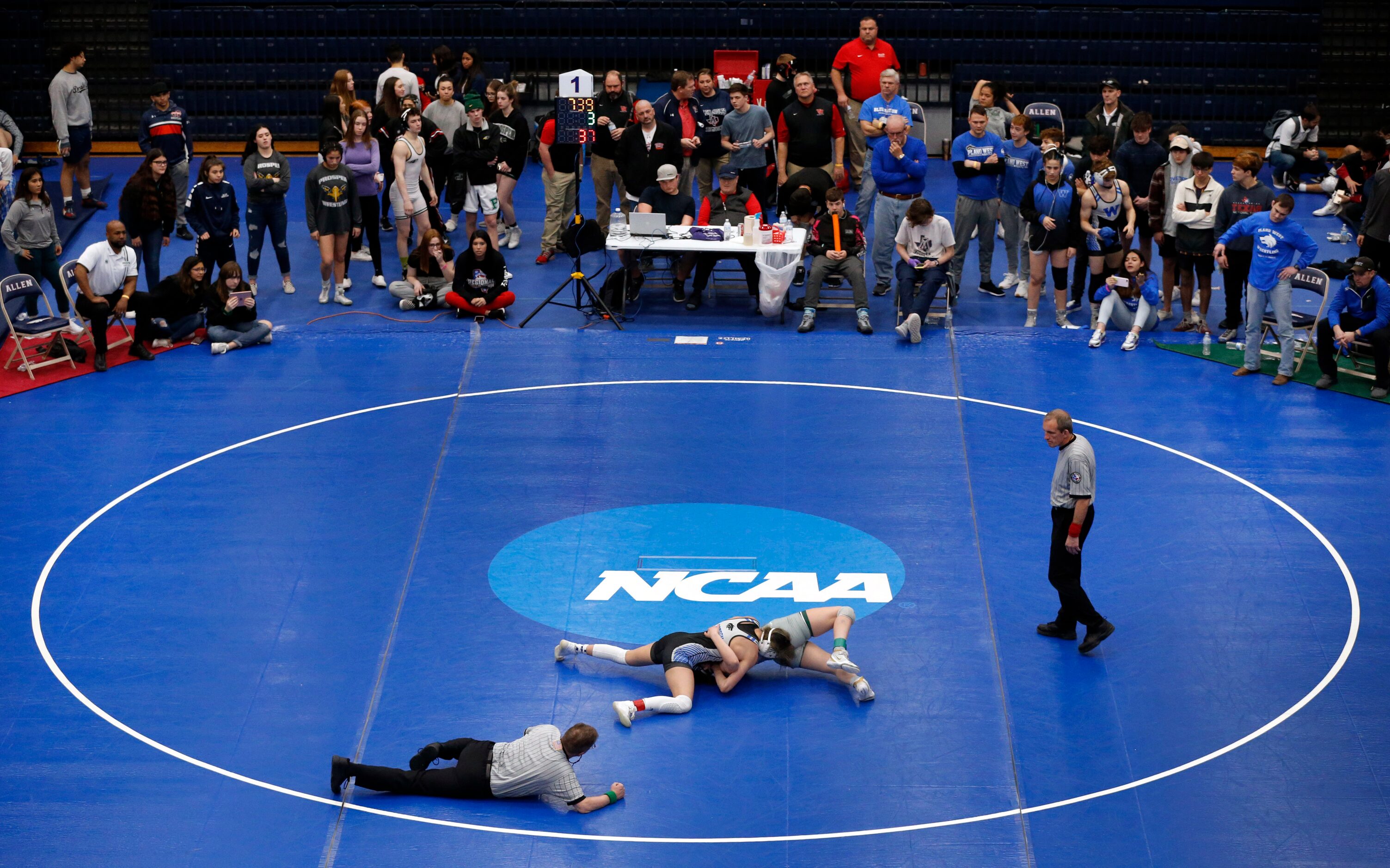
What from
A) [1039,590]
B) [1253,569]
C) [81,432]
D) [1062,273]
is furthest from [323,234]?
[1253,569]

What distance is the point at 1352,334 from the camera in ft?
51.8

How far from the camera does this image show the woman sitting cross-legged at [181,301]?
17422mm

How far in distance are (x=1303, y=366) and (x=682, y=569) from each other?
8.38 m

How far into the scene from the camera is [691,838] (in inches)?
369

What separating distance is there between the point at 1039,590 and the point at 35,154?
65.8 ft

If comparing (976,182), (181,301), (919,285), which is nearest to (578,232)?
(919,285)

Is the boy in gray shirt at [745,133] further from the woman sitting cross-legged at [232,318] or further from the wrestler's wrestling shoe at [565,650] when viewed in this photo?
the wrestler's wrestling shoe at [565,650]

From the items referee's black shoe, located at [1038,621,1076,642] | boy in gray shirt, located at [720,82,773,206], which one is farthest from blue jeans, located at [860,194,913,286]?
referee's black shoe, located at [1038,621,1076,642]

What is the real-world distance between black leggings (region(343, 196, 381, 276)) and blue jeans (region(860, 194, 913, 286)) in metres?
6.30

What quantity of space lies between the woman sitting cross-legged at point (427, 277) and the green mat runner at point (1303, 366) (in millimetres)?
8632

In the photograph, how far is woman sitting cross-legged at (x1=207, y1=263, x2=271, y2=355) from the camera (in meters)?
17.2

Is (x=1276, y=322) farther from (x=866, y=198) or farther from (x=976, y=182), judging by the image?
(x=866, y=198)

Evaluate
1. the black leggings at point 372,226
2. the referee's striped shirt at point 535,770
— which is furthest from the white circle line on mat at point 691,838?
the black leggings at point 372,226

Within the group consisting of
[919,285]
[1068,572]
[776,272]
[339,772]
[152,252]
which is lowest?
[339,772]
